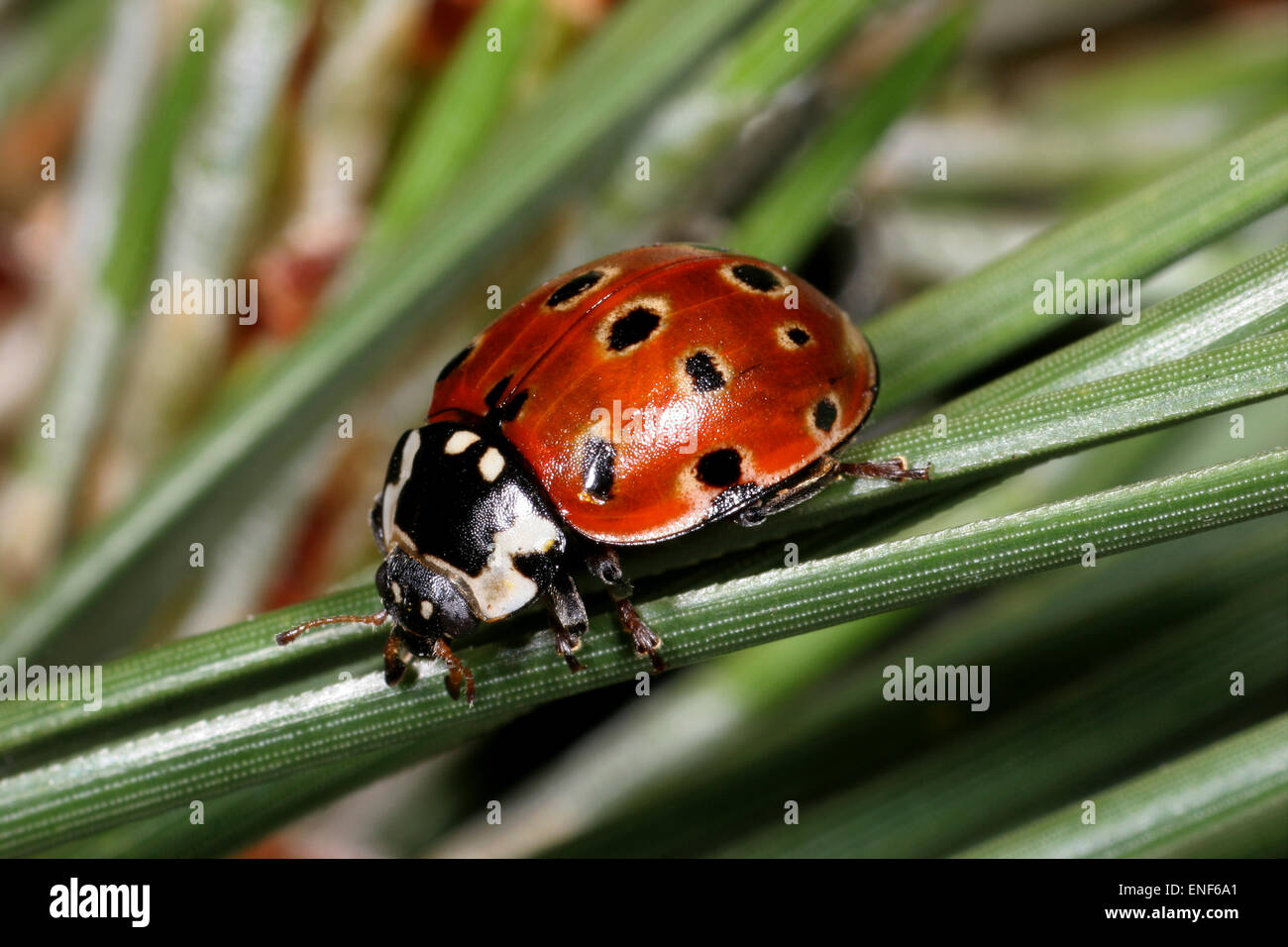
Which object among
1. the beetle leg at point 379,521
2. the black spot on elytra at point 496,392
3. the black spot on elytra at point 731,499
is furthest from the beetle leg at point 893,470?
the beetle leg at point 379,521

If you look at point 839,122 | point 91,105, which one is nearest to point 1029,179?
point 839,122

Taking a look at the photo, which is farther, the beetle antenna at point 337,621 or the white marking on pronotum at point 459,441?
the white marking on pronotum at point 459,441

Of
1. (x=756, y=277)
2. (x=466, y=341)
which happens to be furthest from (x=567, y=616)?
(x=466, y=341)

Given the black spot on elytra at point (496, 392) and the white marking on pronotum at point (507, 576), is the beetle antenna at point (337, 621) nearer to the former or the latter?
the white marking on pronotum at point (507, 576)

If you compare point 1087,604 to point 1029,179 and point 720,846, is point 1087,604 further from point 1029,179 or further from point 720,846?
point 1029,179

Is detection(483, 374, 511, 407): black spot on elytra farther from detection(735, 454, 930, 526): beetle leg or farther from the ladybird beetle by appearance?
detection(735, 454, 930, 526): beetle leg

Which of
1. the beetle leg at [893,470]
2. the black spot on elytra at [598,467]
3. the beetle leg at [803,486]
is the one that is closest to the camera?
the beetle leg at [893,470]

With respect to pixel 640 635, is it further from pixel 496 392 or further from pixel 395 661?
pixel 496 392
